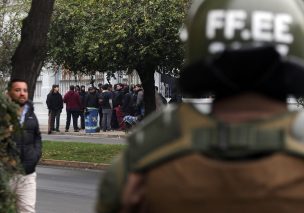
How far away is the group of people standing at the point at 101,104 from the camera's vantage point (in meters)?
25.3

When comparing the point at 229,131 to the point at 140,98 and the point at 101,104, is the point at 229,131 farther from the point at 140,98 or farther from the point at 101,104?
the point at 101,104

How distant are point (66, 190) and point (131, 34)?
8574 millimetres

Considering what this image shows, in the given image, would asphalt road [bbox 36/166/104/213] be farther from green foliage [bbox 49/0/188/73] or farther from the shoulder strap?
the shoulder strap

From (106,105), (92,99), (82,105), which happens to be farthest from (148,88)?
(82,105)

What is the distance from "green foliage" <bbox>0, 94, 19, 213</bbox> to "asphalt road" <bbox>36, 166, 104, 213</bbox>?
223 centimetres

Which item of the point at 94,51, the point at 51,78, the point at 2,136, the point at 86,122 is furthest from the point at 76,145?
the point at 51,78

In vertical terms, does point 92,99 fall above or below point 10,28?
below

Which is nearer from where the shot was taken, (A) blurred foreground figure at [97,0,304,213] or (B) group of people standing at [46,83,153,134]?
(A) blurred foreground figure at [97,0,304,213]

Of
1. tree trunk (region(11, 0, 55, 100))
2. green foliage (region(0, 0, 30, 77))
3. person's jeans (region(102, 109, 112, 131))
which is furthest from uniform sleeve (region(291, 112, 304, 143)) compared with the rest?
green foliage (region(0, 0, 30, 77))

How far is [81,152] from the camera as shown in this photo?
57.9 feet

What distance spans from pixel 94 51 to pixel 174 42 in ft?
7.34

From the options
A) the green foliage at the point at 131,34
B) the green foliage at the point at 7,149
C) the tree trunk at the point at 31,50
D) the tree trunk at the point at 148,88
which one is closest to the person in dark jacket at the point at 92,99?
the tree trunk at the point at 148,88

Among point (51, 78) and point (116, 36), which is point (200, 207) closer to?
point (116, 36)

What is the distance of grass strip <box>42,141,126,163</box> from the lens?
16.4 m
